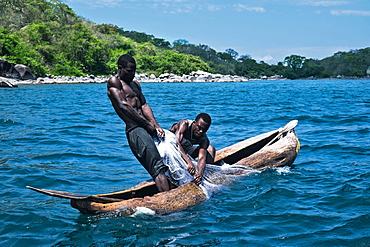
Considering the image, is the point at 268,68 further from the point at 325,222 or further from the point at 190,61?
the point at 325,222

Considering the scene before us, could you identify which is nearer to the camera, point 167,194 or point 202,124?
point 167,194

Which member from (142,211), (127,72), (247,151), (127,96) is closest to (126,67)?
(127,72)

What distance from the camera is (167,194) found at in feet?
19.5

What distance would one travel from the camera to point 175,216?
5.78 m

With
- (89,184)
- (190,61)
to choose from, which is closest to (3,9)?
(190,61)

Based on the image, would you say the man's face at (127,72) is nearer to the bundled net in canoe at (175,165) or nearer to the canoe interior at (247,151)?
the bundled net in canoe at (175,165)

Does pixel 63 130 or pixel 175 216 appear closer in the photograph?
pixel 175 216

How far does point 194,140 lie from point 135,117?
1289mm

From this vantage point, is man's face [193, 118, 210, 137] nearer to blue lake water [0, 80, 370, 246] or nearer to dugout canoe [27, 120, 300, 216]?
dugout canoe [27, 120, 300, 216]

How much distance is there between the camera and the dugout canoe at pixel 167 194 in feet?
18.6

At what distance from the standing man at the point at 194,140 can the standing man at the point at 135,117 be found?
0.46 meters

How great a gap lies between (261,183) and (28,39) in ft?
190

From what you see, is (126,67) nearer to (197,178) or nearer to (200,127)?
(200,127)

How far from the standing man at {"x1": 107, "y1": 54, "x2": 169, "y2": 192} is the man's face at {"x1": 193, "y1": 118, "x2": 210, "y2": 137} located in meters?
0.60
